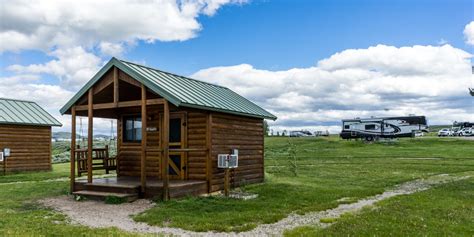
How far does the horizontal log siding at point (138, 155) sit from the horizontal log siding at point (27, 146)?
9.75m

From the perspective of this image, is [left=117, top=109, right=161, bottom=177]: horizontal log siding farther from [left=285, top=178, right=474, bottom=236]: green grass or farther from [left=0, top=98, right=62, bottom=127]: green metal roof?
[left=0, top=98, right=62, bottom=127]: green metal roof

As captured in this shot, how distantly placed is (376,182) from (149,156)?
8809mm

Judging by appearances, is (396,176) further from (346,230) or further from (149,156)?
(346,230)

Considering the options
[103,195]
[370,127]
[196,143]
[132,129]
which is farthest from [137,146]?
[370,127]

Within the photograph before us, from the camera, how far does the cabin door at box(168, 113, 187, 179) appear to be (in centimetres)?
1416

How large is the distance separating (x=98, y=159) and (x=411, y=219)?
10.6m

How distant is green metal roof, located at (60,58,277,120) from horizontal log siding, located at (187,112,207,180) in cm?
69

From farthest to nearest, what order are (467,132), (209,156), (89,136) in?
1. (467,132)
2. (89,136)
3. (209,156)

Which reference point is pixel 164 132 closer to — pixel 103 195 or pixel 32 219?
pixel 103 195

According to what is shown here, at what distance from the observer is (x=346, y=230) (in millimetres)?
8125

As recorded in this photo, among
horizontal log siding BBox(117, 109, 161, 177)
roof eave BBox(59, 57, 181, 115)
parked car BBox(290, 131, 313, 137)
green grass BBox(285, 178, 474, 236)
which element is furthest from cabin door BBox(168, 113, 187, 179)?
parked car BBox(290, 131, 313, 137)

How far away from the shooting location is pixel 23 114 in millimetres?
23875

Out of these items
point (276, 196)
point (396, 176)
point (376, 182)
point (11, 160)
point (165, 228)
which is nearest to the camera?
point (165, 228)

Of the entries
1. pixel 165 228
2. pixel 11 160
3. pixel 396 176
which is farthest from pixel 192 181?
pixel 11 160
